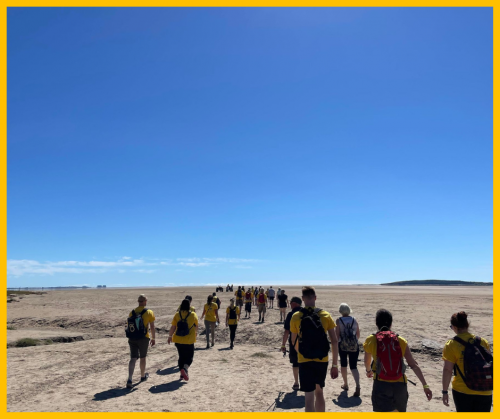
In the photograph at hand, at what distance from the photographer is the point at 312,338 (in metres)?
5.23

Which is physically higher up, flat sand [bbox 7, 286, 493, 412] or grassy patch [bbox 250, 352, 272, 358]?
flat sand [bbox 7, 286, 493, 412]

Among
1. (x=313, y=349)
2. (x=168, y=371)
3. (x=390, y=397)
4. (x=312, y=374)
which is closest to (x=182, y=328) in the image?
(x=168, y=371)

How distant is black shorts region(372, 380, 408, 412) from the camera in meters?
4.66

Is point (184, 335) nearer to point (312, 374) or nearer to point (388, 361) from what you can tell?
point (312, 374)

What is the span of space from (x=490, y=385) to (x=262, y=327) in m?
14.5

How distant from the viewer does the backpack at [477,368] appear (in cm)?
432

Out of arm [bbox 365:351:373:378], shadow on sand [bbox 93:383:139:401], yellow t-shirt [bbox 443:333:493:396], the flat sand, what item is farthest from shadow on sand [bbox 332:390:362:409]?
shadow on sand [bbox 93:383:139:401]

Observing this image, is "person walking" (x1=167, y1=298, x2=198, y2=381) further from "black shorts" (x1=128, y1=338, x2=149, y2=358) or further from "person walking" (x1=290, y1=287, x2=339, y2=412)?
"person walking" (x1=290, y1=287, x2=339, y2=412)

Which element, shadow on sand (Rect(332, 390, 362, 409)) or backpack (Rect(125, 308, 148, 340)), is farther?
backpack (Rect(125, 308, 148, 340))

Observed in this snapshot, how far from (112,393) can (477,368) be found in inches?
301

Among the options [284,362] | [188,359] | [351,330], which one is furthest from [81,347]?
[351,330]

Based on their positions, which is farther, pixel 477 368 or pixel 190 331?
pixel 190 331

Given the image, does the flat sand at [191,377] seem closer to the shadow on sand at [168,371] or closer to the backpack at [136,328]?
the shadow on sand at [168,371]

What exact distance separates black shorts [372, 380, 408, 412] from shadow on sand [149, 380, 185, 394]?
5.47 meters
